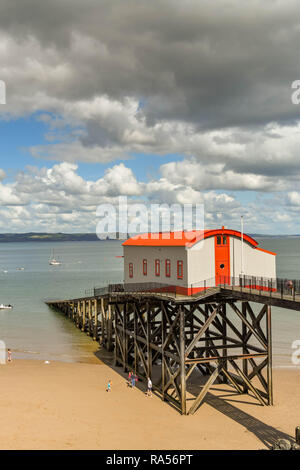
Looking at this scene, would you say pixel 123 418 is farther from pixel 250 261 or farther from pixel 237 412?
pixel 250 261

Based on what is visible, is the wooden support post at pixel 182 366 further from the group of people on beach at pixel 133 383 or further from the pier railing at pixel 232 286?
the group of people on beach at pixel 133 383

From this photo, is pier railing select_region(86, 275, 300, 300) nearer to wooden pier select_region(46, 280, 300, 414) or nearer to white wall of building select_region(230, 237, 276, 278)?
wooden pier select_region(46, 280, 300, 414)

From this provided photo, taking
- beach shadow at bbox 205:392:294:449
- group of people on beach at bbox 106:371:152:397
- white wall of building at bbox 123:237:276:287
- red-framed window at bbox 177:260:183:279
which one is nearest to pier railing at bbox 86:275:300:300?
white wall of building at bbox 123:237:276:287

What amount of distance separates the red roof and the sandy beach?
9.40 meters

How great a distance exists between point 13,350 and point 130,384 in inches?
635

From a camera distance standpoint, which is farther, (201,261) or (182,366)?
(201,261)

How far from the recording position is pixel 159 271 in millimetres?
25453

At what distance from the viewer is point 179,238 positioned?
80.0 feet

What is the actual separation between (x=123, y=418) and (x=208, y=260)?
9773 mm

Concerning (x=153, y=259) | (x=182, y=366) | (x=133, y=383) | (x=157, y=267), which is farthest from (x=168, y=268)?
(x=133, y=383)

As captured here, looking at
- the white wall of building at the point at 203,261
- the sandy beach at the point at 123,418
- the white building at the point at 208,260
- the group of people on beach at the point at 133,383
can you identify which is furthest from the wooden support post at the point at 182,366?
the group of people on beach at the point at 133,383

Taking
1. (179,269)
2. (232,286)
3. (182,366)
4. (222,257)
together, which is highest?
(222,257)

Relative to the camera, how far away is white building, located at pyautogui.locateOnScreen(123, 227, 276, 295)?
22.8 metres
